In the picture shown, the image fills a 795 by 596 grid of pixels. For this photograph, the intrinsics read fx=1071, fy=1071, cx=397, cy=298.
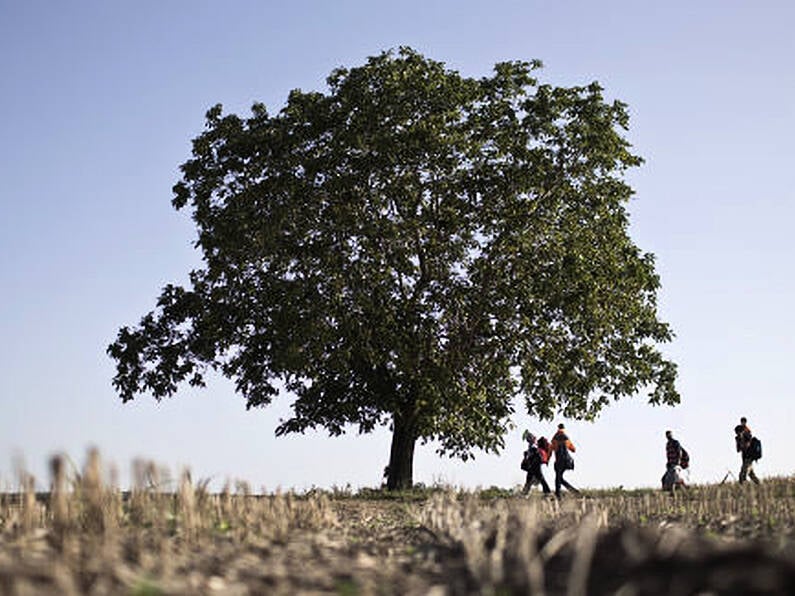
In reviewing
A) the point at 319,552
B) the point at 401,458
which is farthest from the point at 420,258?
the point at 319,552

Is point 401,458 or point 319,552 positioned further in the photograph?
point 401,458

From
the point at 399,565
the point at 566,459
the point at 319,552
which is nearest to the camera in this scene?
the point at 399,565

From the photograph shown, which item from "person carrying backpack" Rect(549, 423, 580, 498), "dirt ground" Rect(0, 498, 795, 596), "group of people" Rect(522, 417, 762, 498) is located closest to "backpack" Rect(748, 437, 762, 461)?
"group of people" Rect(522, 417, 762, 498)

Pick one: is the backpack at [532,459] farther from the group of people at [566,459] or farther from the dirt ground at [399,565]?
the dirt ground at [399,565]

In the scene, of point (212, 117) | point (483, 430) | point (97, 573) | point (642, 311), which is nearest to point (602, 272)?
point (642, 311)

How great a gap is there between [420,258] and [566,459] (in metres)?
6.49

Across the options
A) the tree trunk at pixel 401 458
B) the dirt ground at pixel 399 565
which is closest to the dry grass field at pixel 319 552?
the dirt ground at pixel 399 565

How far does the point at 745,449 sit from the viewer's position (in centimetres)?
2883

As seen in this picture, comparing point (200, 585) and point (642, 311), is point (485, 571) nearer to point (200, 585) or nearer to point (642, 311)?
point (200, 585)

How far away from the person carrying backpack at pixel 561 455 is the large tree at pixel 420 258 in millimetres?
1427

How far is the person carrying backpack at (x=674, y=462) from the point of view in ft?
90.7

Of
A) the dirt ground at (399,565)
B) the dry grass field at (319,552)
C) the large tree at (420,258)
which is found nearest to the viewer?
the dirt ground at (399,565)

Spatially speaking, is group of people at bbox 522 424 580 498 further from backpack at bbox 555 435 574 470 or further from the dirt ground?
the dirt ground

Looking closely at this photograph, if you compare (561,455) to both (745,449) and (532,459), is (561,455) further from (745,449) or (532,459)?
(745,449)
